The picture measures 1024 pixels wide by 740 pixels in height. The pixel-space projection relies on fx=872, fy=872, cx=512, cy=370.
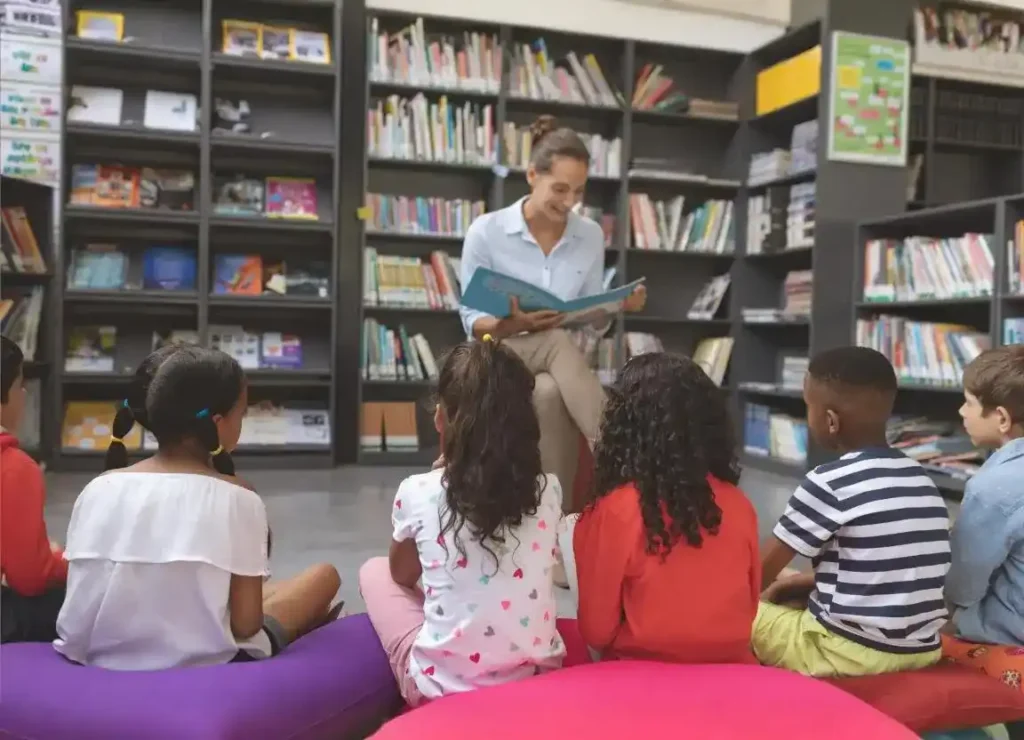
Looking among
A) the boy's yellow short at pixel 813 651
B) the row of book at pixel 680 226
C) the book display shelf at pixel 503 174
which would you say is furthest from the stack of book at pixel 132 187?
the boy's yellow short at pixel 813 651

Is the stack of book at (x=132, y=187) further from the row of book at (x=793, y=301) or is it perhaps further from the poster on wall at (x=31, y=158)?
the row of book at (x=793, y=301)

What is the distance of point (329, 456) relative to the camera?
447 centimetres

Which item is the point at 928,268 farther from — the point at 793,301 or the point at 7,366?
the point at 7,366

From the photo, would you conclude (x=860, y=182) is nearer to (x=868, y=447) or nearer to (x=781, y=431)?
(x=781, y=431)

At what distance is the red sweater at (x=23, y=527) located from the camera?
1.43 meters

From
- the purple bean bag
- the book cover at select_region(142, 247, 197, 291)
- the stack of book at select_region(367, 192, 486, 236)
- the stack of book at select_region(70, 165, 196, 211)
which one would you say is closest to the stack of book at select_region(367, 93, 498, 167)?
the stack of book at select_region(367, 192, 486, 236)

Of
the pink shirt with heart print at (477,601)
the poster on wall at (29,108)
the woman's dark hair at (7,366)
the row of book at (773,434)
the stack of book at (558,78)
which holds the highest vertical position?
the stack of book at (558,78)

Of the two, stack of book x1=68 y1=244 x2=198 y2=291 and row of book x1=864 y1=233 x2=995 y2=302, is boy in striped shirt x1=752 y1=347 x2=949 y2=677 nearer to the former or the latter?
row of book x1=864 y1=233 x2=995 y2=302

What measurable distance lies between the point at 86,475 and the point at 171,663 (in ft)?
10.1

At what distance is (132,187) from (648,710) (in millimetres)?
3970

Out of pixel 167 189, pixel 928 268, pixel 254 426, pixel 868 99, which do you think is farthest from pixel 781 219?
pixel 167 189

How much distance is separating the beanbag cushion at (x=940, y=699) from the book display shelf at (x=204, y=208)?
3.42m

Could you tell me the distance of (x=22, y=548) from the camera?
1474 mm

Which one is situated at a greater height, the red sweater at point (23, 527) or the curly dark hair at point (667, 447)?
the curly dark hair at point (667, 447)
